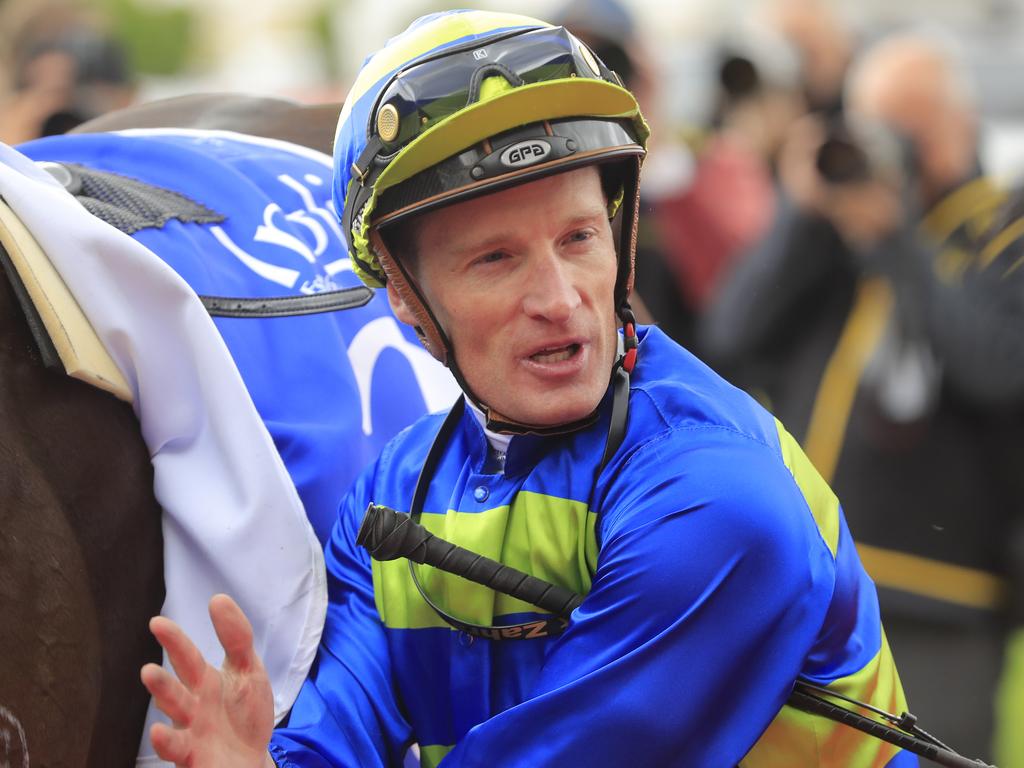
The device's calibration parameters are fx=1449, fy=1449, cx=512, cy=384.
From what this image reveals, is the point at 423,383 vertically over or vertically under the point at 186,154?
under

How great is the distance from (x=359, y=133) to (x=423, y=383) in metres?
0.87

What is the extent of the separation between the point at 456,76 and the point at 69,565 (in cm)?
83

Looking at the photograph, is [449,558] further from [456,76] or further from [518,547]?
[456,76]

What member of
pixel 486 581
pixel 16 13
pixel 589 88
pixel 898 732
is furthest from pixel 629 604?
pixel 16 13

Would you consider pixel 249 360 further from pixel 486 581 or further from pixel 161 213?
pixel 486 581

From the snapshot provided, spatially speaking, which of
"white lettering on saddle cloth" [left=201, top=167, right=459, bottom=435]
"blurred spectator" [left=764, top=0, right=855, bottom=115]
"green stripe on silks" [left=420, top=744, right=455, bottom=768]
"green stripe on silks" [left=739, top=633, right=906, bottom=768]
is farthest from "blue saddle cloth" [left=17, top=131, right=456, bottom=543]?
"blurred spectator" [left=764, top=0, right=855, bottom=115]

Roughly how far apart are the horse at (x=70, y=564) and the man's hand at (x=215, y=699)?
0.27 meters

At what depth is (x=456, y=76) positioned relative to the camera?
1.82 m

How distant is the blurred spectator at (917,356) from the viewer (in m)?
3.32

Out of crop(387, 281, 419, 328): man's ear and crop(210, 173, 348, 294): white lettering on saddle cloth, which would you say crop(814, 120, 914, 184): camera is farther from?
crop(387, 281, 419, 328): man's ear

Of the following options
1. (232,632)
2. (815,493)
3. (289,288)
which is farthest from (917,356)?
(232,632)

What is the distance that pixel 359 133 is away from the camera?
1917 mm

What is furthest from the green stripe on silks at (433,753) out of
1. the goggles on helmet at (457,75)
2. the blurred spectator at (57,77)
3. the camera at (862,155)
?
the blurred spectator at (57,77)

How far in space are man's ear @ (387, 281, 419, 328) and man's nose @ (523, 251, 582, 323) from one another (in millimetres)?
243
